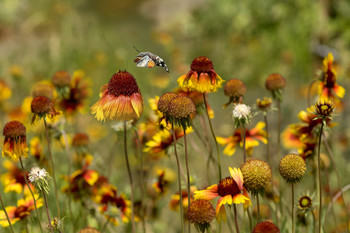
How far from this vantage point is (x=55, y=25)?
25.0 feet

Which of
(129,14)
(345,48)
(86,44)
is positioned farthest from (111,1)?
(345,48)

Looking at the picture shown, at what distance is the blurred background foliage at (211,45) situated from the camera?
455 centimetres

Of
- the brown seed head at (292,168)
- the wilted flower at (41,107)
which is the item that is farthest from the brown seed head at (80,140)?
the brown seed head at (292,168)

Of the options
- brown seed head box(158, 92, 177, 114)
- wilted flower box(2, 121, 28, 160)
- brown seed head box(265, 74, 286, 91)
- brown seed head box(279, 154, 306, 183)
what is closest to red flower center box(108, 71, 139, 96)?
brown seed head box(158, 92, 177, 114)

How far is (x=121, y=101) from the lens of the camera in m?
1.25

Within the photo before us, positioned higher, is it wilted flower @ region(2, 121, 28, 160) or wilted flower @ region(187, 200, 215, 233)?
wilted flower @ region(2, 121, 28, 160)

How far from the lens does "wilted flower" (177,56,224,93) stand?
132 cm

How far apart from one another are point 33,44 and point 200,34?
2999 mm

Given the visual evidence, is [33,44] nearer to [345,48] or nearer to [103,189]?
[345,48]

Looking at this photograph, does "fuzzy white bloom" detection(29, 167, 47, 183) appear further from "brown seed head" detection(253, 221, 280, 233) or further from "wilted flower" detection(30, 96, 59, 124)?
"brown seed head" detection(253, 221, 280, 233)

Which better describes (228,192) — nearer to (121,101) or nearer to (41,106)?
(121,101)

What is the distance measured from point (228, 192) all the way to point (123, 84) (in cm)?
44

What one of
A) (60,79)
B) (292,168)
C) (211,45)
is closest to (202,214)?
(292,168)

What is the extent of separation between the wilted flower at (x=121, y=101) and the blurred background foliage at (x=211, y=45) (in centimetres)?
239
